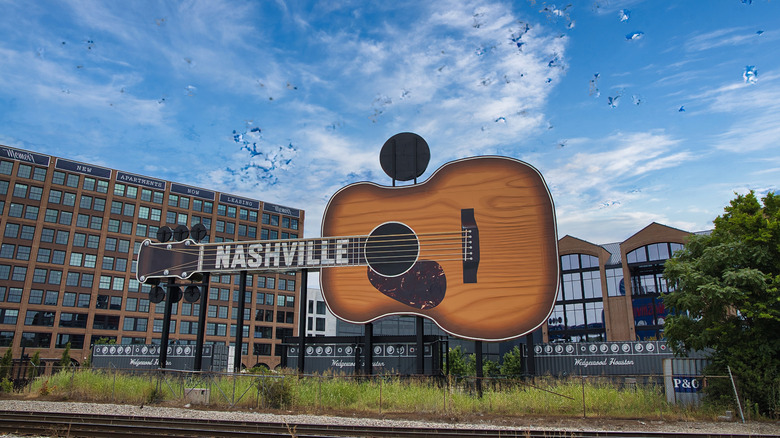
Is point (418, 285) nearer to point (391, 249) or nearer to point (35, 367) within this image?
point (391, 249)

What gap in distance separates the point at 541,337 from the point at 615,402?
1984 inches

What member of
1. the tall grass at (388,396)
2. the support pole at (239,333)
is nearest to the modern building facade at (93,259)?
the support pole at (239,333)

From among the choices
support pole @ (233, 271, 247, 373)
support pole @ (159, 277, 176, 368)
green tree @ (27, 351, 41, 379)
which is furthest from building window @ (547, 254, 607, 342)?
green tree @ (27, 351, 41, 379)

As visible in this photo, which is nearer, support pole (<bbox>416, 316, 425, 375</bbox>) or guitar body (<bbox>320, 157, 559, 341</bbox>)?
guitar body (<bbox>320, 157, 559, 341</bbox>)

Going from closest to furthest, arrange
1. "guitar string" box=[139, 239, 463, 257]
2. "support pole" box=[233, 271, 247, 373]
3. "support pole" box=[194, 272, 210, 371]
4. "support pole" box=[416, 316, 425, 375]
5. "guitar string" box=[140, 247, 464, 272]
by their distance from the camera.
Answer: "support pole" box=[416, 316, 425, 375] < "guitar string" box=[140, 247, 464, 272] < "guitar string" box=[139, 239, 463, 257] < "support pole" box=[233, 271, 247, 373] < "support pole" box=[194, 272, 210, 371]

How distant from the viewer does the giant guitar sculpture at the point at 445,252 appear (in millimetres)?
23844

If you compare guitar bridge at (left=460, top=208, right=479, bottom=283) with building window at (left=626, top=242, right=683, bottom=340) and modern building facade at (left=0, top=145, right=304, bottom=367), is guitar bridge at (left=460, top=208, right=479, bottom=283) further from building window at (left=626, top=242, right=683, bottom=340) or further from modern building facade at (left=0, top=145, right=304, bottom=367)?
modern building facade at (left=0, top=145, right=304, bottom=367)

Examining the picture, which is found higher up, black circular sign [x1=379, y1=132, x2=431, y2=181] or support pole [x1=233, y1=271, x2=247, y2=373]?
black circular sign [x1=379, y1=132, x2=431, y2=181]

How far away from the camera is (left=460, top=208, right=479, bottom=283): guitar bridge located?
24.5m

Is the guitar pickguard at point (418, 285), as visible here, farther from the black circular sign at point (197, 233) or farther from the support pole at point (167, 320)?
the support pole at point (167, 320)

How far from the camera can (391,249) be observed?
26.3 meters

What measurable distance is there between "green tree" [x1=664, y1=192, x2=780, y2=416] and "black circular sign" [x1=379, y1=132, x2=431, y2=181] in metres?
12.1

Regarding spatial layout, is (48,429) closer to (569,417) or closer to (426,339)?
(569,417)

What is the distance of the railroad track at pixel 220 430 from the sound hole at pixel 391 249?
1122 centimetres
